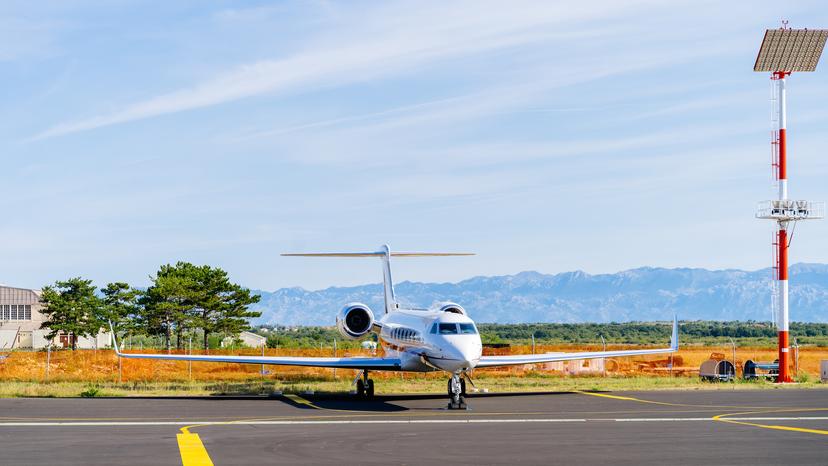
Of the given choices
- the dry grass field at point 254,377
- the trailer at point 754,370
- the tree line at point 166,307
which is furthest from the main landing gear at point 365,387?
the tree line at point 166,307

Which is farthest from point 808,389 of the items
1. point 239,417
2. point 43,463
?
point 43,463

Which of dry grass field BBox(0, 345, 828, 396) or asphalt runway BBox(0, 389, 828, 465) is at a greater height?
asphalt runway BBox(0, 389, 828, 465)

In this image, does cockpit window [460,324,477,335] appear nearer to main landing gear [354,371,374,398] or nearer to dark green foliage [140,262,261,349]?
main landing gear [354,371,374,398]

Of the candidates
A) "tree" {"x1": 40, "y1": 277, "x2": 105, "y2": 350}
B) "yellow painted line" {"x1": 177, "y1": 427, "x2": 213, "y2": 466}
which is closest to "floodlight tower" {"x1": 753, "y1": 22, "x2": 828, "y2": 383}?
"yellow painted line" {"x1": 177, "y1": 427, "x2": 213, "y2": 466}

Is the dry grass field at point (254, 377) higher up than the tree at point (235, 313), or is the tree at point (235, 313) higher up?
the tree at point (235, 313)

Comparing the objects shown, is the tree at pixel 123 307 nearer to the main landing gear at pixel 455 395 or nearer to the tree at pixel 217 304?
the tree at pixel 217 304

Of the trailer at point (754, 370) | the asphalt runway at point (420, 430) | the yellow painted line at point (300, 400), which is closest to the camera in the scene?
the asphalt runway at point (420, 430)

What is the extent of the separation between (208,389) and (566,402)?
A: 48.7 feet

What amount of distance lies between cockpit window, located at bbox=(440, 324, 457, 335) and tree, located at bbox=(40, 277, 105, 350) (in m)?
52.7

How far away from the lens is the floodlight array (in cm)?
4228

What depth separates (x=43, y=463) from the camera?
610 inches

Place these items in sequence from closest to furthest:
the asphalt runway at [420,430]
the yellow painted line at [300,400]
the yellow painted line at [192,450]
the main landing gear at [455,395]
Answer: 1. the yellow painted line at [192,450]
2. the asphalt runway at [420,430]
3. the main landing gear at [455,395]
4. the yellow painted line at [300,400]

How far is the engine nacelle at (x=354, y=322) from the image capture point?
1457 inches

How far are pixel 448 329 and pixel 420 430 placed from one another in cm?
723
